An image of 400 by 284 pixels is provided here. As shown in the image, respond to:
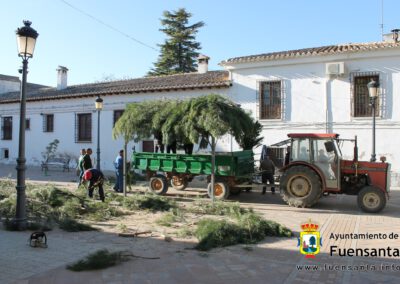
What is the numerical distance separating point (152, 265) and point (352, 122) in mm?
14018

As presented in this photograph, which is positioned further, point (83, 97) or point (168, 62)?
point (168, 62)

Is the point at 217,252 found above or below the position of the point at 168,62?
below

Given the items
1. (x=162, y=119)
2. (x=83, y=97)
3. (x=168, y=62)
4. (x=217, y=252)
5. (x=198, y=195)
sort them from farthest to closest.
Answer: (x=168, y=62), (x=83, y=97), (x=198, y=195), (x=162, y=119), (x=217, y=252)

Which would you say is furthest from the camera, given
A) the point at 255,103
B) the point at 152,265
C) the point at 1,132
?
the point at 1,132

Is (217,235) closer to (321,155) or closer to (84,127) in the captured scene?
(321,155)

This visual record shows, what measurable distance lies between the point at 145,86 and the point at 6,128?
41.5ft

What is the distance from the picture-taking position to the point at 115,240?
25.4 feet

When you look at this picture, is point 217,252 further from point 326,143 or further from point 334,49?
point 334,49

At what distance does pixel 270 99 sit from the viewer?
1944 cm

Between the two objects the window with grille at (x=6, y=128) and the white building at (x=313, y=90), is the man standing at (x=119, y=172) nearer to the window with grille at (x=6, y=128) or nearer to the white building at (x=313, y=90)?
the white building at (x=313, y=90)

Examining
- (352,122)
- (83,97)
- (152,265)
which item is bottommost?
(152,265)

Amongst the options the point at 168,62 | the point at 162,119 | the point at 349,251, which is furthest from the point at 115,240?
the point at 168,62

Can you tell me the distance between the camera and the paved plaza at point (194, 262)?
18.2 ft

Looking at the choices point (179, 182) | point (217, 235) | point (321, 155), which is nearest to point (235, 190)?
point (179, 182)
